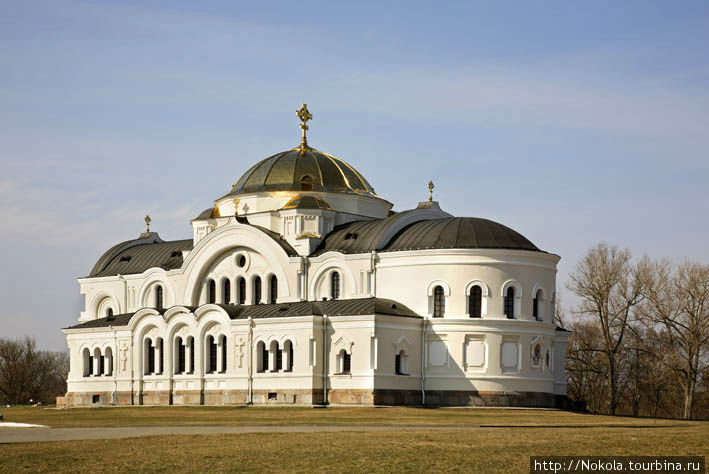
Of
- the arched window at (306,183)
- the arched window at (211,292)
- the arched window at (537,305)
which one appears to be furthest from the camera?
the arched window at (306,183)

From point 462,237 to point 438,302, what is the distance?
4164mm

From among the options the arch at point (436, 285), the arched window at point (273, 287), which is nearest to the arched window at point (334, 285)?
the arched window at point (273, 287)

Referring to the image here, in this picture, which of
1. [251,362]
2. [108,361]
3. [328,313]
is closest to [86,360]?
[108,361]

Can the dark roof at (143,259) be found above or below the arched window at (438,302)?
above

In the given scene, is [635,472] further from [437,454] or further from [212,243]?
[212,243]

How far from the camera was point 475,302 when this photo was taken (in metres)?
69.5

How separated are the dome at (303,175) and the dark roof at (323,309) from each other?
10352 mm

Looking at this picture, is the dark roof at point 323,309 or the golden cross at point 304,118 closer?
the dark roof at point 323,309

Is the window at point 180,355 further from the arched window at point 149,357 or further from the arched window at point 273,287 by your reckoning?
the arched window at point 273,287

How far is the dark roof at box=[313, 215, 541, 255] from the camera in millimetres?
69875

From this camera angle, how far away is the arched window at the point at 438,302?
69688 millimetres

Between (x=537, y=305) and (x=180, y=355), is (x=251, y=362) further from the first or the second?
(x=537, y=305)

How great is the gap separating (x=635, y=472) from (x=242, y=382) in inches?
1775

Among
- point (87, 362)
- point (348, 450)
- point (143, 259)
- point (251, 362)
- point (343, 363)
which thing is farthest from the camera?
point (143, 259)
